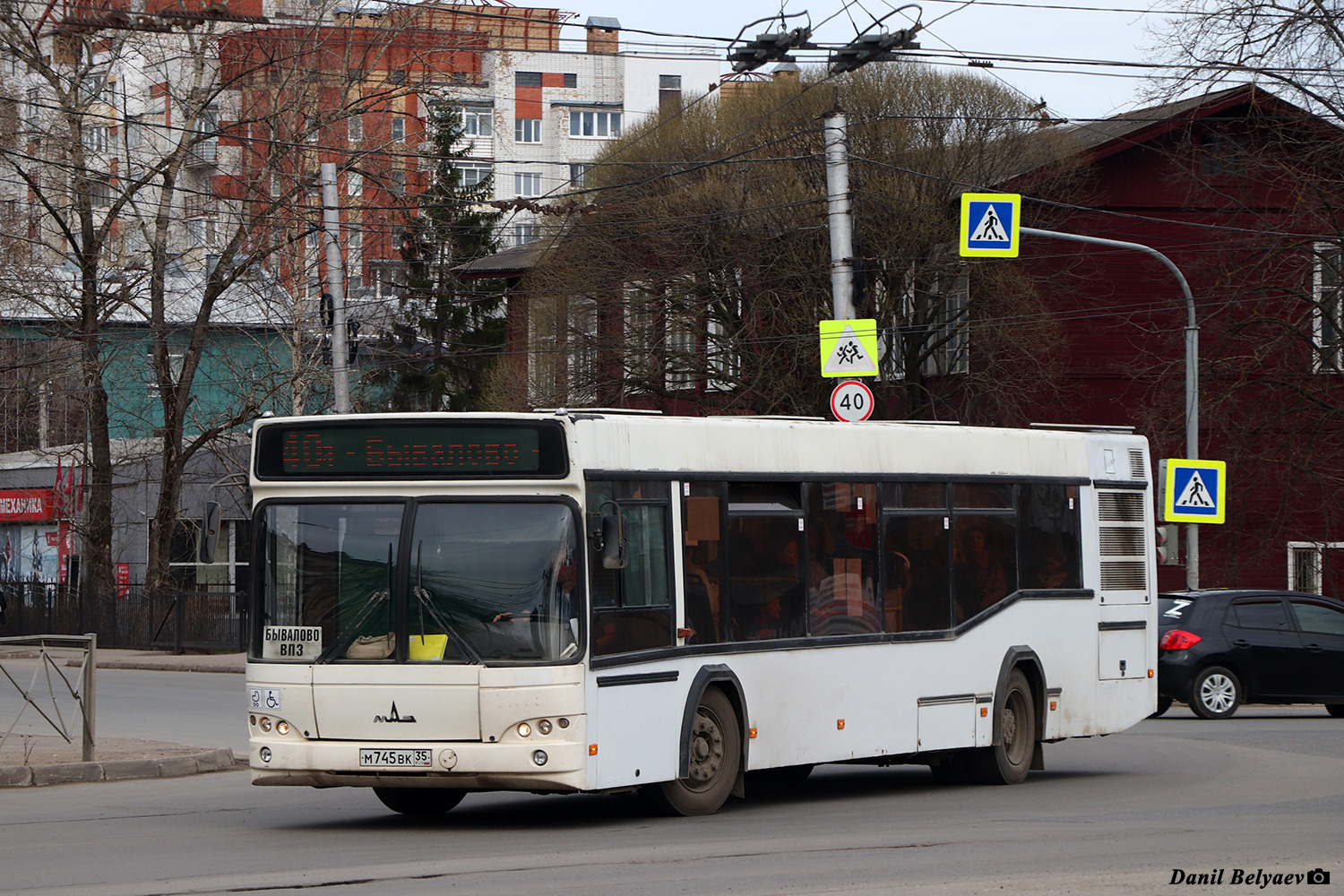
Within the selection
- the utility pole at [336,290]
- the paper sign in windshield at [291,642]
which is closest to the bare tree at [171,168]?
the utility pole at [336,290]

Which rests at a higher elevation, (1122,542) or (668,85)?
(668,85)

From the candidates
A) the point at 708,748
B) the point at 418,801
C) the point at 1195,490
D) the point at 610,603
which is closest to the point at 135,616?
the point at 1195,490

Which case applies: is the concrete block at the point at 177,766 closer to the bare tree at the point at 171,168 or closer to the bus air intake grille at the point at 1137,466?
the bus air intake grille at the point at 1137,466

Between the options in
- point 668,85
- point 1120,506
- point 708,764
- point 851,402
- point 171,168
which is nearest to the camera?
point 708,764

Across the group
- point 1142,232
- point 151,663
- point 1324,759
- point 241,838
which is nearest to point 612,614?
point 241,838

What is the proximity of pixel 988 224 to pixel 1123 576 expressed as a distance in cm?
855

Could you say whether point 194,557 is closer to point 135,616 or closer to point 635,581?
point 135,616

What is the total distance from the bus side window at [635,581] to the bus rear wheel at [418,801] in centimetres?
192

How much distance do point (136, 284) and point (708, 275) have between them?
12.1 meters

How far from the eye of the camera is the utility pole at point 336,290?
1186 inches

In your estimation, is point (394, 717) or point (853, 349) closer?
point (394, 717)

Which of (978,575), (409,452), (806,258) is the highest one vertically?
(806,258)

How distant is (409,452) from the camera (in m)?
11.1

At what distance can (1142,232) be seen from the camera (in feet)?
120
